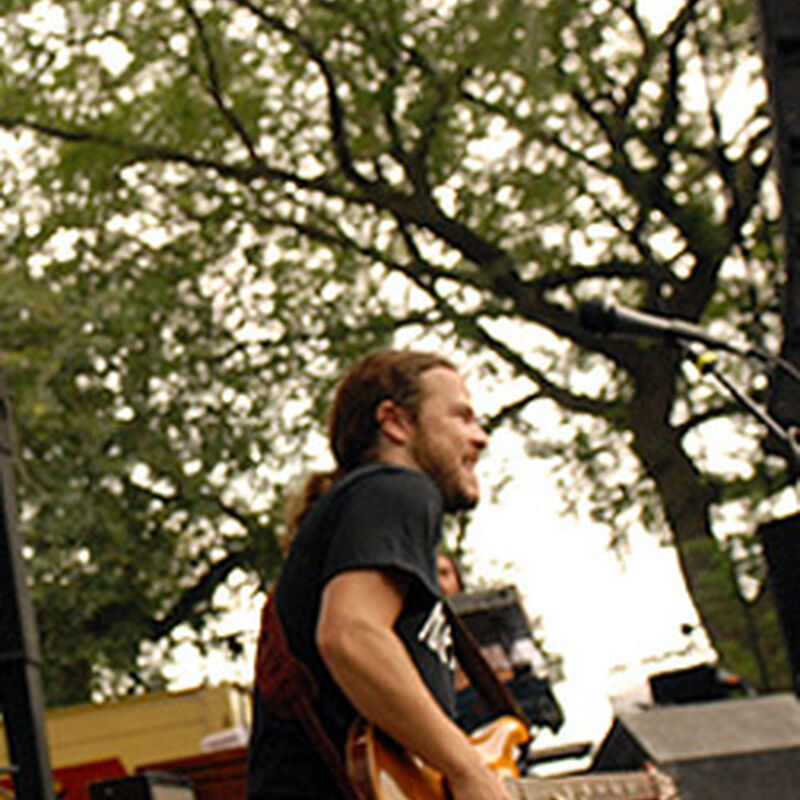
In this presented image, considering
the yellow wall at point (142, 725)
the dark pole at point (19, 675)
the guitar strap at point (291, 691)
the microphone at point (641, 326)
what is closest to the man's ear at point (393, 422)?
the guitar strap at point (291, 691)

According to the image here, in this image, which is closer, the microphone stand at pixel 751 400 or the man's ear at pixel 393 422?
the man's ear at pixel 393 422

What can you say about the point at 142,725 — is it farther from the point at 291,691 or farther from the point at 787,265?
the point at 291,691

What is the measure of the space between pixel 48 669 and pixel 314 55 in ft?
23.7

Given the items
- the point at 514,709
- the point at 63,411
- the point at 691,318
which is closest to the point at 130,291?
the point at 63,411

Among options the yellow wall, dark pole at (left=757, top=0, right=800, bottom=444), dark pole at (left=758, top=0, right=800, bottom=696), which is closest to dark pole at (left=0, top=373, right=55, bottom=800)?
dark pole at (left=758, top=0, right=800, bottom=696)

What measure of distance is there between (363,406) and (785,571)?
13.7 ft

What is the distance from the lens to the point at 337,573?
312cm

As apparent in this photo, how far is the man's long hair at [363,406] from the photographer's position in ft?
11.7

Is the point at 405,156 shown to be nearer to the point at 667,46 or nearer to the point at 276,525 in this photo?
the point at 667,46

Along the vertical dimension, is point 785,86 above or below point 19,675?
above

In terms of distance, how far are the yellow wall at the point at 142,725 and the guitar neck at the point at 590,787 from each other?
35.2 ft

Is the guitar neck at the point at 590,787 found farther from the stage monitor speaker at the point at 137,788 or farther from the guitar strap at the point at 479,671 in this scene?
the stage monitor speaker at the point at 137,788

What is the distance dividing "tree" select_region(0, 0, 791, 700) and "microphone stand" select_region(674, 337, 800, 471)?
31.6 feet

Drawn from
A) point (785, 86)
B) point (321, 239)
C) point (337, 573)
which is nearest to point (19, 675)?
point (337, 573)
